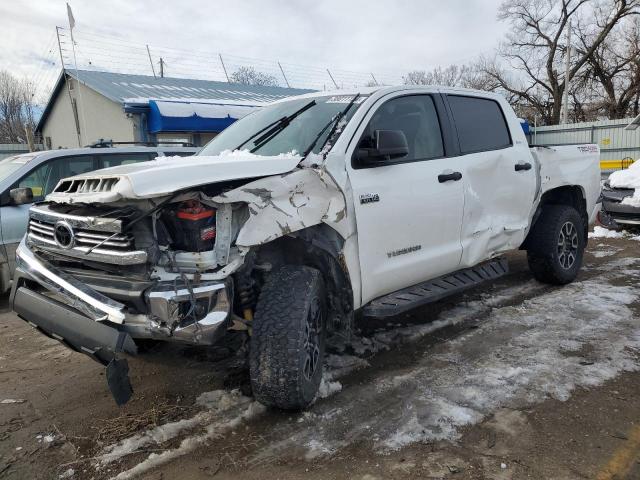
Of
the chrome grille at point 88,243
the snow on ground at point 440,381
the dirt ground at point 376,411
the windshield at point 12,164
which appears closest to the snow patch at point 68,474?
the dirt ground at point 376,411

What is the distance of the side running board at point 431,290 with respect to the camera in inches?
Answer: 140

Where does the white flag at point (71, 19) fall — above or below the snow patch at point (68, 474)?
above

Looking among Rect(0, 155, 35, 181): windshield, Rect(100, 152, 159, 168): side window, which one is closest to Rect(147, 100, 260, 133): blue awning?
Rect(100, 152, 159, 168): side window

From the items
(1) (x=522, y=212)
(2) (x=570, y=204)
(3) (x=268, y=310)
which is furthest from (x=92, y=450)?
(2) (x=570, y=204)

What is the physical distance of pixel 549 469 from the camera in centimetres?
251

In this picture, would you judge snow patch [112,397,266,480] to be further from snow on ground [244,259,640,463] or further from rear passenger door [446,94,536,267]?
rear passenger door [446,94,536,267]

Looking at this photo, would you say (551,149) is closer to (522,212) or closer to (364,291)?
(522,212)

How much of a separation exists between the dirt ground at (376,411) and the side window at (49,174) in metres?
2.04

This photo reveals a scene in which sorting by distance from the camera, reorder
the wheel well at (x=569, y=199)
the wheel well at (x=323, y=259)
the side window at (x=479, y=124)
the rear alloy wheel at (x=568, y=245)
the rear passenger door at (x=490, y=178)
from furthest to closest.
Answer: the wheel well at (x=569, y=199) → the rear alloy wheel at (x=568, y=245) → the side window at (x=479, y=124) → the rear passenger door at (x=490, y=178) → the wheel well at (x=323, y=259)

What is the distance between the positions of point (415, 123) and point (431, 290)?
1.32m

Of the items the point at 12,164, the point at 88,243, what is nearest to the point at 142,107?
the point at 12,164

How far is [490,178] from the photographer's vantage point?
448cm

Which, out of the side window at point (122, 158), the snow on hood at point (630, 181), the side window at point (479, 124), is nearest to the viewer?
the side window at point (479, 124)

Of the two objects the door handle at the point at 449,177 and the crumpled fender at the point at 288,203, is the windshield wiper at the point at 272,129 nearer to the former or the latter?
the crumpled fender at the point at 288,203
